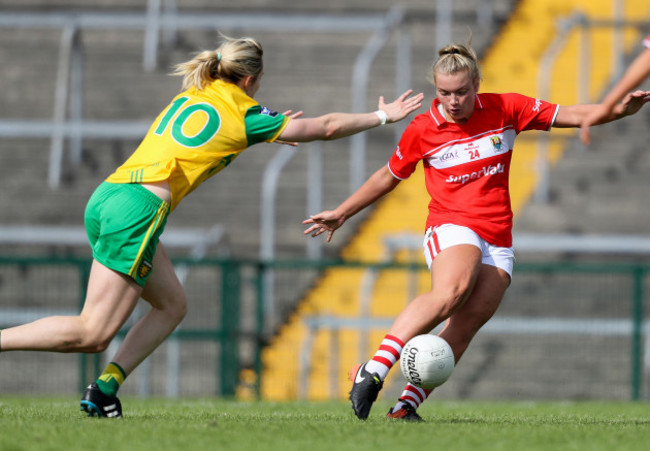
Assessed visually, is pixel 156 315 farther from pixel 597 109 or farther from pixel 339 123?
pixel 597 109

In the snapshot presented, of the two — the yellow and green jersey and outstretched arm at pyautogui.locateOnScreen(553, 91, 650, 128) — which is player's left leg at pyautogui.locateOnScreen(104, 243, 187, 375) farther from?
outstretched arm at pyautogui.locateOnScreen(553, 91, 650, 128)

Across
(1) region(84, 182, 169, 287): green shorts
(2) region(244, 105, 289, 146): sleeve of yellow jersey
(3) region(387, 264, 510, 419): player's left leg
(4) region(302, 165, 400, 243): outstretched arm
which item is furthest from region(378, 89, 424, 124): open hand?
(1) region(84, 182, 169, 287): green shorts

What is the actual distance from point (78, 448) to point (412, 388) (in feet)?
6.96

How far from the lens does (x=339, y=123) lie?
6000 mm

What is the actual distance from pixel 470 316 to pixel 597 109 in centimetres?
130

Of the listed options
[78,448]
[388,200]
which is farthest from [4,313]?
[78,448]

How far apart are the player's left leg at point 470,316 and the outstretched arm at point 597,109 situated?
0.93 metres

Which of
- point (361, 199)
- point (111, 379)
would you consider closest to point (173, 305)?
point (111, 379)

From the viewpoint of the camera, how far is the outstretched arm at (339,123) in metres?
5.91

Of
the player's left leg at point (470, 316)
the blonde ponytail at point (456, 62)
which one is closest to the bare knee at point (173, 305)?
the player's left leg at point (470, 316)

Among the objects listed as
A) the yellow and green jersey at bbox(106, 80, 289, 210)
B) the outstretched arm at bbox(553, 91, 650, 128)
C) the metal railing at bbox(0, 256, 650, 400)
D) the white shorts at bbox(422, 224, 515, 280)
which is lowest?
the metal railing at bbox(0, 256, 650, 400)

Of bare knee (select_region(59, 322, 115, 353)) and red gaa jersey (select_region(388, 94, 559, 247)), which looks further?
red gaa jersey (select_region(388, 94, 559, 247))

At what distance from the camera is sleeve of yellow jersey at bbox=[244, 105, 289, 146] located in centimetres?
582

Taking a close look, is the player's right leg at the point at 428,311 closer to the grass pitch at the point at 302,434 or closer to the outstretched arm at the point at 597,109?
the grass pitch at the point at 302,434
